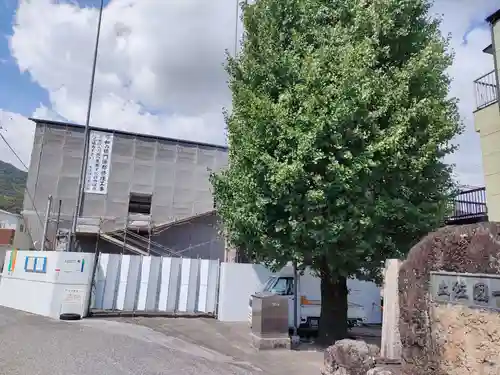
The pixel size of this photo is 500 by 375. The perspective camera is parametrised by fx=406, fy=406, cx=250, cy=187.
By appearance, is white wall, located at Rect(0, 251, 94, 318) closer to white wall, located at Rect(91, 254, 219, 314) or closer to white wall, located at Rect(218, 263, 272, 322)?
white wall, located at Rect(91, 254, 219, 314)

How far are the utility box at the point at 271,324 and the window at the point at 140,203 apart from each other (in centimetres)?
1507

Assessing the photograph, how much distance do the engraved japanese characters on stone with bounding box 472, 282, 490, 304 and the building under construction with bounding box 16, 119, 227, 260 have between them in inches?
694

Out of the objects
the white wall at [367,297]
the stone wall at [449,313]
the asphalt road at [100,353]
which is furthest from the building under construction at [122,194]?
the stone wall at [449,313]

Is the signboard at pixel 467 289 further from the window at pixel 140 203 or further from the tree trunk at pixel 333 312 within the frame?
the window at pixel 140 203

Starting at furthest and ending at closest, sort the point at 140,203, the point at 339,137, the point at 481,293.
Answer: the point at 140,203, the point at 339,137, the point at 481,293

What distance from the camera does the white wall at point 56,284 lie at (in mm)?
12828

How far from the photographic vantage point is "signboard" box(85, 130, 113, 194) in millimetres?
22531

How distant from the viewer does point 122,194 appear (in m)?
23.0

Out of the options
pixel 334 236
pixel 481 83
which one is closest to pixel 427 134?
pixel 334 236

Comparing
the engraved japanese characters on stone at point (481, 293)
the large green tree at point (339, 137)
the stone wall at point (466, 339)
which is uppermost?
the large green tree at point (339, 137)

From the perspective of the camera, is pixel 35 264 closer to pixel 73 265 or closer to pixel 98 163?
pixel 73 265

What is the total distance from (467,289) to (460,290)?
0.08 meters

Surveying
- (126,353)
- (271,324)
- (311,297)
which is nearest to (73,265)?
(126,353)

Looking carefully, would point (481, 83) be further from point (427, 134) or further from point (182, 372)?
point (182, 372)
